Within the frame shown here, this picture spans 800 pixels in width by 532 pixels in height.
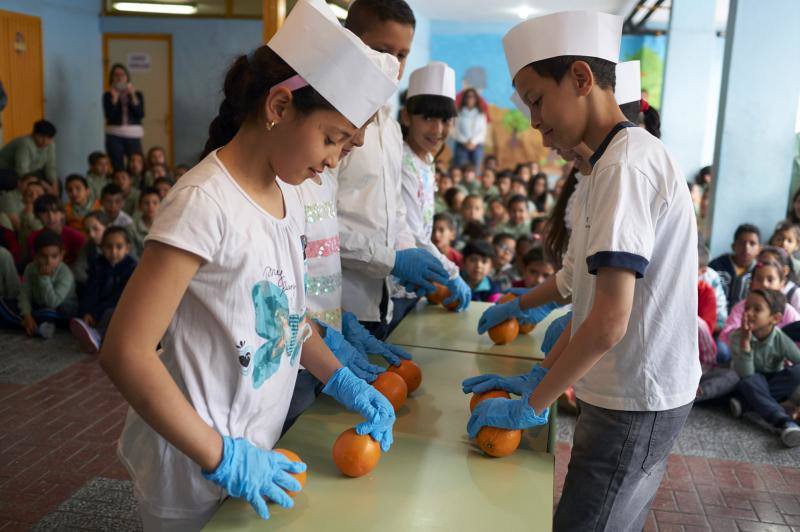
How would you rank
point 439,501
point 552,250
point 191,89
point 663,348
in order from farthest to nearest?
1. point 191,89
2. point 552,250
3. point 663,348
4. point 439,501

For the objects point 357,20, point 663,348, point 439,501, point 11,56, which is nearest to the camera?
point 439,501

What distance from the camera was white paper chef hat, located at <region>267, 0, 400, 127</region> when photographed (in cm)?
133

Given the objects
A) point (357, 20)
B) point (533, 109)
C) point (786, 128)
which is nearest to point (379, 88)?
point (533, 109)

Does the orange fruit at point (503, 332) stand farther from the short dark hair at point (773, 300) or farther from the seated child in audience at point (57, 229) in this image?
the seated child in audience at point (57, 229)

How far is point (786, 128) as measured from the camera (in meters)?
5.76

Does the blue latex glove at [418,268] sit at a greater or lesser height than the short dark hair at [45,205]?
greater

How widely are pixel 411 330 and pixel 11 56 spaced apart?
8568 millimetres

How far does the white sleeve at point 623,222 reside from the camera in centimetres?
133

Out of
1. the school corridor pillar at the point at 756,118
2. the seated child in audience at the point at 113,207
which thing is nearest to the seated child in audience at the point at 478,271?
the school corridor pillar at the point at 756,118

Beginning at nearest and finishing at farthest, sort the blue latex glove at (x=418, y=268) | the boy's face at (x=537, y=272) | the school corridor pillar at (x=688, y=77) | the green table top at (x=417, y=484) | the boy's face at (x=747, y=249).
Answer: the green table top at (x=417, y=484) < the blue latex glove at (x=418, y=268) < the boy's face at (x=537, y=272) < the boy's face at (x=747, y=249) < the school corridor pillar at (x=688, y=77)

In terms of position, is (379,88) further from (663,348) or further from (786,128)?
(786,128)

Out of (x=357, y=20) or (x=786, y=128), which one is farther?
(x=786, y=128)

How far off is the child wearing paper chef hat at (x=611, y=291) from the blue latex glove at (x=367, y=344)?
46 cm

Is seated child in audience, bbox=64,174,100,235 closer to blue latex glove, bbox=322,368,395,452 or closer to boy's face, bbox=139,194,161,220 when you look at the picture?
boy's face, bbox=139,194,161,220
